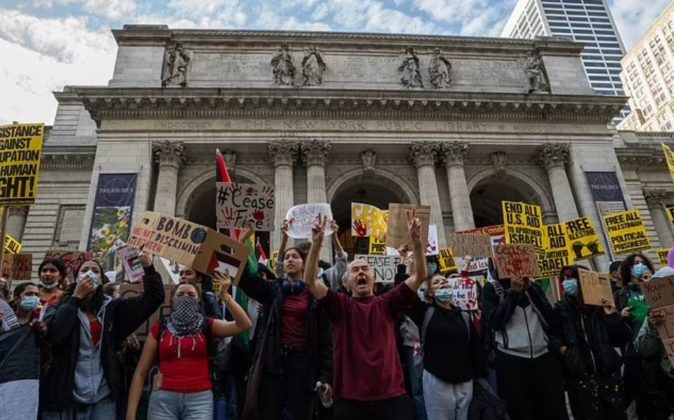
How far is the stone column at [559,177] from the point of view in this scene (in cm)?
2123

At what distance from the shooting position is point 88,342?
4.13 m

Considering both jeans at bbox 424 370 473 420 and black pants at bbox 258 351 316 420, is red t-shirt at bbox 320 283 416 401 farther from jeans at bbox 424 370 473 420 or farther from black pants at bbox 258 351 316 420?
jeans at bbox 424 370 473 420

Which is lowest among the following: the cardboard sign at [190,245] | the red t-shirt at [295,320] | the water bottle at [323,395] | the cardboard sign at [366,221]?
the water bottle at [323,395]

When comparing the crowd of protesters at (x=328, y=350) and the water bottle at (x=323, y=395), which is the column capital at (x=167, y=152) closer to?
the crowd of protesters at (x=328, y=350)

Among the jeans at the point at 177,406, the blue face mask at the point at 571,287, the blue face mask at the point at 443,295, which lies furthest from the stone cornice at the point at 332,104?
the jeans at the point at 177,406

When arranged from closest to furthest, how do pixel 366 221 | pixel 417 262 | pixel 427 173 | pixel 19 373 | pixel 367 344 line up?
pixel 19 373, pixel 367 344, pixel 417 262, pixel 366 221, pixel 427 173

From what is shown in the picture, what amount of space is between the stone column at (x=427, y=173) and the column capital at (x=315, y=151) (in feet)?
14.5

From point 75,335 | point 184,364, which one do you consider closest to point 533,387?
point 184,364

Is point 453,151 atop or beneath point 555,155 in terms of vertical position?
atop

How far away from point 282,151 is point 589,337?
17.0 metres

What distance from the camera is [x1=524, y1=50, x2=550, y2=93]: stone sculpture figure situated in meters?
23.8

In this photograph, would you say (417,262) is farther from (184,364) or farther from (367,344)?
(184,364)

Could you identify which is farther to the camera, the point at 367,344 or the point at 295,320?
the point at 295,320

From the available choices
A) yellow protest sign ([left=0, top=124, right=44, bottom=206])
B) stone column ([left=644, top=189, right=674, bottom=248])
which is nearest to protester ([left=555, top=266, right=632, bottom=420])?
yellow protest sign ([left=0, top=124, right=44, bottom=206])
